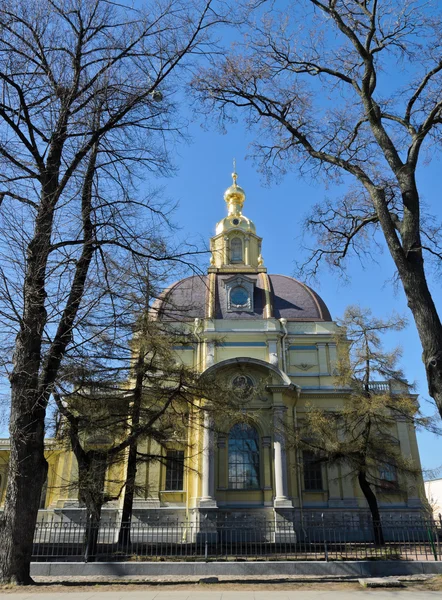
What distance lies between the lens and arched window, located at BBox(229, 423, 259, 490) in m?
23.7

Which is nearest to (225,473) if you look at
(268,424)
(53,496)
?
(268,424)

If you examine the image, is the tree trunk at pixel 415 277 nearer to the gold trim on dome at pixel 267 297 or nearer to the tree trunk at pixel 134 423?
the tree trunk at pixel 134 423

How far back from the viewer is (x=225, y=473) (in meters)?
23.7

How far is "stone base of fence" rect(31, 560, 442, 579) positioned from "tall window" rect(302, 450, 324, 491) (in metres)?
13.4

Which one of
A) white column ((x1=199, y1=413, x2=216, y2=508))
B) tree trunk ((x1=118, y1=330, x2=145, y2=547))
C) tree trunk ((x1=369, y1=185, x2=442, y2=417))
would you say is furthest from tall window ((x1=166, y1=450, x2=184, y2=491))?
tree trunk ((x1=369, y1=185, x2=442, y2=417))

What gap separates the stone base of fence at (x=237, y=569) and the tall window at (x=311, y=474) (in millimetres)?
13447

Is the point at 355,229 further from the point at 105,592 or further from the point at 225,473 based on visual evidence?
the point at 225,473

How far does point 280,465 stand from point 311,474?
3.15 m

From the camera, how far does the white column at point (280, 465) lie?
22027 mm

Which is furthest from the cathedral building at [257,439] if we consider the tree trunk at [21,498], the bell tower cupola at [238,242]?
the tree trunk at [21,498]

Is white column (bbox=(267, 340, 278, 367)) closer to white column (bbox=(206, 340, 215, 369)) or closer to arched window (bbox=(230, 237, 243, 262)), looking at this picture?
white column (bbox=(206, 340, 215, 369))

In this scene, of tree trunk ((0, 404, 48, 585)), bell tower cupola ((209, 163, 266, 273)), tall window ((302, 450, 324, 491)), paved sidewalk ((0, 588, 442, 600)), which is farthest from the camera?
bell tower cupola ((209, 163, 266, 273))

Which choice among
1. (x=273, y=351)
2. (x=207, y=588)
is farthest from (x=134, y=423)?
(x=273, y=351)

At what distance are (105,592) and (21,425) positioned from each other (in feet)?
10.9
